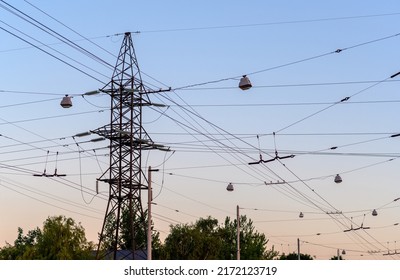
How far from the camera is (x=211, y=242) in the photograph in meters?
95.1

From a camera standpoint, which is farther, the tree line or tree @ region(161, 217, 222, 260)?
tree @ region(161, 217, 222, 260)

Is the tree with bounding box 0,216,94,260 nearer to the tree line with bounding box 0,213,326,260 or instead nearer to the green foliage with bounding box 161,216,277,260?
the tree line with bounding box 0,213,326,260

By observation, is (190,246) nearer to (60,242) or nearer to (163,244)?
(163,244)

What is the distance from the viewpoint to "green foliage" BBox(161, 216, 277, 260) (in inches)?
3691

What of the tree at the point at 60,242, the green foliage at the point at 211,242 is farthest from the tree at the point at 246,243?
the tree at the point at 60,242

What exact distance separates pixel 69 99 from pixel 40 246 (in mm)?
24622

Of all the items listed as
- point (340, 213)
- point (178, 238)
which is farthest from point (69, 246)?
point (178, 238)

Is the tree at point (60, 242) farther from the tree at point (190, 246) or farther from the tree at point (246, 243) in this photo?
the tree at point (246, 243)

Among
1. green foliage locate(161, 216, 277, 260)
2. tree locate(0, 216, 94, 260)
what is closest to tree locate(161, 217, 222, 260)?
green foliage locate(161, 216, 277, 260)

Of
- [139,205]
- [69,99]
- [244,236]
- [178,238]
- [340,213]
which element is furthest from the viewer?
[244,236]

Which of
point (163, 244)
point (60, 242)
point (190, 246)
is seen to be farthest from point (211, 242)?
point (60, 242)

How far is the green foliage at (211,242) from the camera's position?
9375 centimetres

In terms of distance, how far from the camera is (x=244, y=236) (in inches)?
4882
